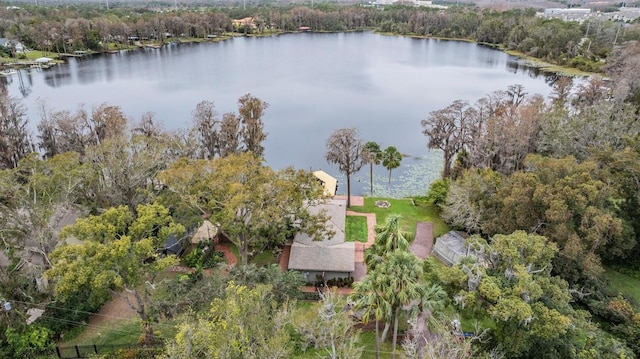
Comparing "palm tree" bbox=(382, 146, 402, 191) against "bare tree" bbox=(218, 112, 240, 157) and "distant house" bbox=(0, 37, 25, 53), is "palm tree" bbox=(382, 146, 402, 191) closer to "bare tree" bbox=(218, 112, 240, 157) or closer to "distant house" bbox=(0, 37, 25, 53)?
"bare tree" bbox=(218, 112, 240, 157)

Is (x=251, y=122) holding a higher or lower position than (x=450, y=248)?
higher

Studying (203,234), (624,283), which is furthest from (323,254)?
(624,283)

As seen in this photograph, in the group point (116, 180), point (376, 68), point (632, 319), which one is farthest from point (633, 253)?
point (376, 68)

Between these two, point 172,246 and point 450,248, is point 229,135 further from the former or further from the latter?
point 450,248

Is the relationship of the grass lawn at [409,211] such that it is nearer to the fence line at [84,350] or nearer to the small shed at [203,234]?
the small shed at [203,234]

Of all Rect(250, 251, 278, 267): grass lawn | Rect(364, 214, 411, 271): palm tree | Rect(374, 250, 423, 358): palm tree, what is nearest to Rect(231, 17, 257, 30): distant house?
Rect(250, 251, 278, 267): grass lawn
